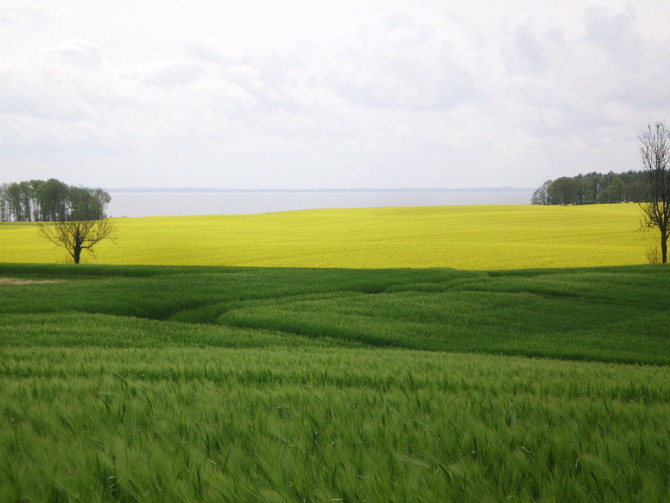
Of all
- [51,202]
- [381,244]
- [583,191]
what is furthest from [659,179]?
[583,191]

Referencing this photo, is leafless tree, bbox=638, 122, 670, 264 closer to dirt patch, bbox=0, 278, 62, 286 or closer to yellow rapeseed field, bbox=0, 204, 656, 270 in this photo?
yellow rapeseed field, bbox=0, 204, 656, 270

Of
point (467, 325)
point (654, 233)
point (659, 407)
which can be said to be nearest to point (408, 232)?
point (654, 233)

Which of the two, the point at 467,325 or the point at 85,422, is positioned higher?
the point at 85,422

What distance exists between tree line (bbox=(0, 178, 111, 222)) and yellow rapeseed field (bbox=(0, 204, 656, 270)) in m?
2.85

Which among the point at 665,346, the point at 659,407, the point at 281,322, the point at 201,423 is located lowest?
the point at 665,346

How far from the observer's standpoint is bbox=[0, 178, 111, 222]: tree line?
40.7 m

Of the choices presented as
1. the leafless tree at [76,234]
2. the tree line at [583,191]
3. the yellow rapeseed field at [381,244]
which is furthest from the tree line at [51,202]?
the tree line at [583,191]

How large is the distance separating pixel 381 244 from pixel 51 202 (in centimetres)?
2964

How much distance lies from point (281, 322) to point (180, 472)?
1339 cm

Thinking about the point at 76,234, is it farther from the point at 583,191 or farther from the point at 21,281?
the point at 583,191

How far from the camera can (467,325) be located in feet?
52.6

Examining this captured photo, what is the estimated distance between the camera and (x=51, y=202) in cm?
4844

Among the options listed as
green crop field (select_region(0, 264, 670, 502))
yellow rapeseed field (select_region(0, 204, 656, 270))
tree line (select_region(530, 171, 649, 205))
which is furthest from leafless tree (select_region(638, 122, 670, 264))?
tree line (select_region(530, 171, 649, 205))

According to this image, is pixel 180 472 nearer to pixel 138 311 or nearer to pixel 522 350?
pixel 522 350
